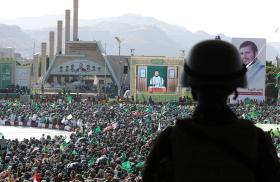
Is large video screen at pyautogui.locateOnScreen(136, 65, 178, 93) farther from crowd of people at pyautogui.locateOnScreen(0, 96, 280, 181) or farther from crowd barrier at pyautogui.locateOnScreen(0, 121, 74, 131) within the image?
crowd barrier at pyautogui.locateOnScreen(0, 121, 74, 131)

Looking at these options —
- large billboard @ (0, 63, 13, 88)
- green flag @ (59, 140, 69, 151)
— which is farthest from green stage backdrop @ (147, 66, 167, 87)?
green flag @ (59, 140, 69, 151)

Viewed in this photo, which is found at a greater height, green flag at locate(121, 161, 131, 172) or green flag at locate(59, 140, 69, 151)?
green flag at locate(121, 161, 131, 172)

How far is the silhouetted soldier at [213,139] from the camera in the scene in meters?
1.76

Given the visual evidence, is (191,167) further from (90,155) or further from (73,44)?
(73,44)

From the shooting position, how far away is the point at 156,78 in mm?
58125

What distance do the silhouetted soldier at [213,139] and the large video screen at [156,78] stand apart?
5574cm

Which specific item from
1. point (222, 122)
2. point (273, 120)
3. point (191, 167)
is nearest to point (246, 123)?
point (222, 122)

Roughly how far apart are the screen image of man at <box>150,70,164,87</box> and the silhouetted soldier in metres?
55.9

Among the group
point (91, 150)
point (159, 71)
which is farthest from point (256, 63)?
point (91, 150)

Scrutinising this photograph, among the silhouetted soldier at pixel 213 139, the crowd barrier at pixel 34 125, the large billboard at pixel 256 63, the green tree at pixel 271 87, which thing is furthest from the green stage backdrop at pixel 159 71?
the silhouetted soldier at pixel 213 139

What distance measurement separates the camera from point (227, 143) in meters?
1.78

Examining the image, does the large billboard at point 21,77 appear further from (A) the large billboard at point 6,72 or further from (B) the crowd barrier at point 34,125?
(B) the crowd barrier at point 34,125

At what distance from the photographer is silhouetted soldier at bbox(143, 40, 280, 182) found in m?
1.76

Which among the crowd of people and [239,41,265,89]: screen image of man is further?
[239,41,265,89]: screen image of man
